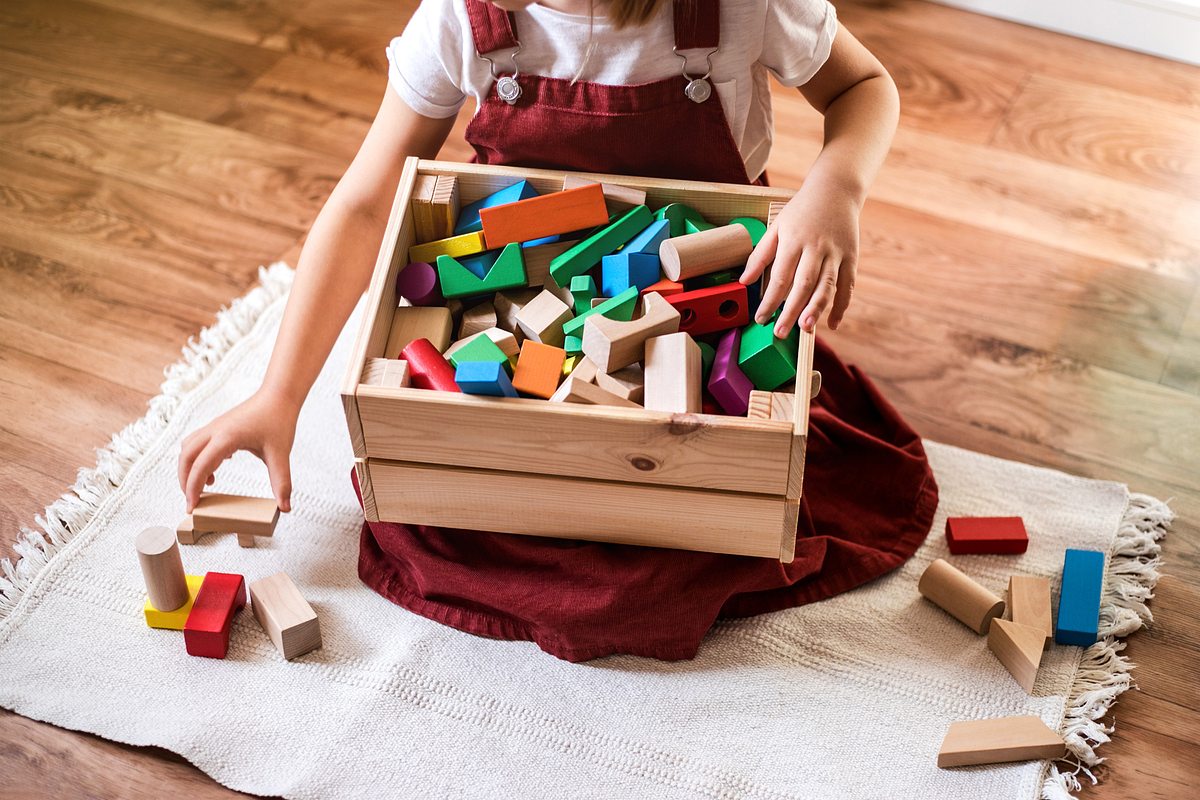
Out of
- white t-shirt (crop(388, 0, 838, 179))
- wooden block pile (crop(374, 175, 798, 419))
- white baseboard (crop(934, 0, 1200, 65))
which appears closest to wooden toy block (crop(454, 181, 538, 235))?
wooden block pile (crop(374, 175, 798, 419))

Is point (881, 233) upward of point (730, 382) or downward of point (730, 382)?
downward

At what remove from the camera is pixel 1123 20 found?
6.17 ft

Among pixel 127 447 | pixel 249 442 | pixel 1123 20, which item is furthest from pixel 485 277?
pixel 1123 20

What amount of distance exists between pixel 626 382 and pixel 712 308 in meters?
0.10

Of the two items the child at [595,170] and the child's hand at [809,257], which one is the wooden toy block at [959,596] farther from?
the child's hand at [809,257]

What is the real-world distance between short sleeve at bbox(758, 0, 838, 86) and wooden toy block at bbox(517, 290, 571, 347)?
31 cm

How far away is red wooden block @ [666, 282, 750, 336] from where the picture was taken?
3.11 ft

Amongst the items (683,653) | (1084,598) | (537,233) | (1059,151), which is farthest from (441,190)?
(1059,151)

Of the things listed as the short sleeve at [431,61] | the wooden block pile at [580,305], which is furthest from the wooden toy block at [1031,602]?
the short sleeve at [431,61]

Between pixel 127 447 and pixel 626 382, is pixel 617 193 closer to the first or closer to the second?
pixel 626 382

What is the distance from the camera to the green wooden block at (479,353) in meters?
0.94

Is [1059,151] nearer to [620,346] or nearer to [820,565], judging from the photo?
[820,565]

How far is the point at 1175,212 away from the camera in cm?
161

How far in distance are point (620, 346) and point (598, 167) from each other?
251 millimetres
